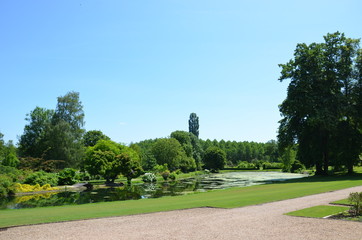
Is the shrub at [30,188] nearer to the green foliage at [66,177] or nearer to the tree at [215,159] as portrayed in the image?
the green foliage at [66,177]

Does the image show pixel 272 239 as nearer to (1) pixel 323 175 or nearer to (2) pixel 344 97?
(2) pixel 344 97

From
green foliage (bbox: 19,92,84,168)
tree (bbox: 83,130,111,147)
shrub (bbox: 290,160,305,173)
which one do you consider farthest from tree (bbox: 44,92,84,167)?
shrub (bbox: 290,160,305,173)

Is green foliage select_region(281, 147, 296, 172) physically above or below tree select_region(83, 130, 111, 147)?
below

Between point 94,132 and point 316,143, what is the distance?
58.0 m

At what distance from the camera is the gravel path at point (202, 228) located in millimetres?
10117

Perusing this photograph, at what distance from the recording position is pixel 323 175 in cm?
4541

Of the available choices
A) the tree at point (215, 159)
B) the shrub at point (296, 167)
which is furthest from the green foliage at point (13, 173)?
the tree at point (215, 159)

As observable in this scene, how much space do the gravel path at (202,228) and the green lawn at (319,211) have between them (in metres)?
0.67

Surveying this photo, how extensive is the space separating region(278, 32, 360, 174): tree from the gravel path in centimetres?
3060

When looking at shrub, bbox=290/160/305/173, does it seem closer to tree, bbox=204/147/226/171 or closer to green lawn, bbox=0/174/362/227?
tree, bbox=204/147/226/171

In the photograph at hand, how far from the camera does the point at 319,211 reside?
13.8m

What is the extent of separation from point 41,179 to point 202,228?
1423 inches

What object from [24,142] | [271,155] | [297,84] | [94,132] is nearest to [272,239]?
[297,84]

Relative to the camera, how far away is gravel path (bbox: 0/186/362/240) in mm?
10117
